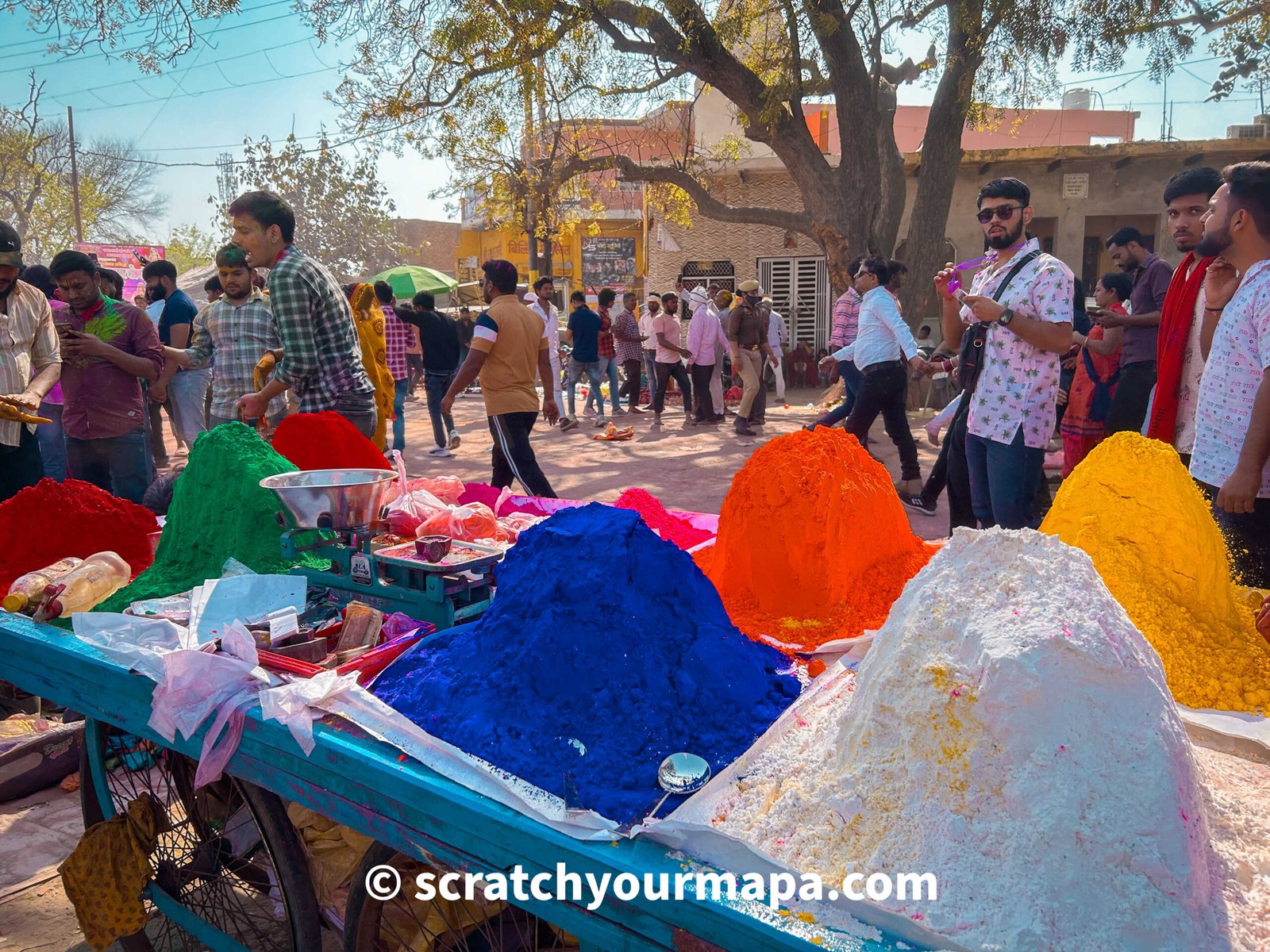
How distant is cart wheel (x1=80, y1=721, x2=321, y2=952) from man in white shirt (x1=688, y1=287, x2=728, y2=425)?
830cm

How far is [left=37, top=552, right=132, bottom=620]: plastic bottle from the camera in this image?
2441 millimetres

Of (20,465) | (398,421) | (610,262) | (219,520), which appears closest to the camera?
(219,520)

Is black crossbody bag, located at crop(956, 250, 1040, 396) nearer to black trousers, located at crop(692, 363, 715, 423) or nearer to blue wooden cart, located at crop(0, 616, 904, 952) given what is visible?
blue wooden cart, located at crop(0, 616, 904, 952)

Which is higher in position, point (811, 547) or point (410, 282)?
point (410, 282)

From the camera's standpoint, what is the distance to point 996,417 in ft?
10.8

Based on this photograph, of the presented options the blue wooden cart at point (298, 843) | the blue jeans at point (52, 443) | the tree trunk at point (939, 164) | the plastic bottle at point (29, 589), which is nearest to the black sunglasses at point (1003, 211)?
the blue wooden cart at point (298, 843)

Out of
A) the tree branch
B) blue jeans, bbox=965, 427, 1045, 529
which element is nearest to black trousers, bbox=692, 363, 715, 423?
the tree branch

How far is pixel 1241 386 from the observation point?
247 centimetres

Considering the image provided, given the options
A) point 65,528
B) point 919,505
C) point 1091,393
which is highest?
point 1091,393

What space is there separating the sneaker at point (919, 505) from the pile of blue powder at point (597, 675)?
13.9 feet

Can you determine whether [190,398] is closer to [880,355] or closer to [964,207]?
[880,355]

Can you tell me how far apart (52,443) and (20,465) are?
141 centimetres

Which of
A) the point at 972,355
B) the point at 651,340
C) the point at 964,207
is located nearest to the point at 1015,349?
the point at 972,355

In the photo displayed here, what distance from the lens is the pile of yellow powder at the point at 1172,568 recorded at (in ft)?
6.08
